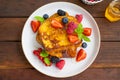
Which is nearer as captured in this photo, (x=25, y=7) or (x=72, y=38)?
(x=72, y=38)

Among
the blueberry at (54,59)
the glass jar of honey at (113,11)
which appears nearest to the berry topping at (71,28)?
the blueberry at (54,59)

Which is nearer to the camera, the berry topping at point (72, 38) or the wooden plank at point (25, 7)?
the berry topping at point (72, 38)

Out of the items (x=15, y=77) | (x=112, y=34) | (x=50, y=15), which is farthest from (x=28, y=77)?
(x=112, y=34)

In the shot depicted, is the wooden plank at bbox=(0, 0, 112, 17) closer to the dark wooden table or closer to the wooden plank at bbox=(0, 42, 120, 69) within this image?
the dark wooden table

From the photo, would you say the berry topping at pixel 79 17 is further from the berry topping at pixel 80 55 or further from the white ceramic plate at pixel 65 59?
the berry topping at pixel 80 55

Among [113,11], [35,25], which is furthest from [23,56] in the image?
[113,11]

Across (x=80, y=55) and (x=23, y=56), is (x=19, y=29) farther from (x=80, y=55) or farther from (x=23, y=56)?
(x=80, y=55)

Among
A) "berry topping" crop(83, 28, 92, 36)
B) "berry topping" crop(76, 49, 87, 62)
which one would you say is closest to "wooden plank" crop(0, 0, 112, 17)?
"berry topping" crop(83, 28, 92, 36)
